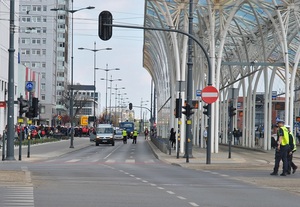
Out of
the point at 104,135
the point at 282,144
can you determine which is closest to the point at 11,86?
the point at 282,144

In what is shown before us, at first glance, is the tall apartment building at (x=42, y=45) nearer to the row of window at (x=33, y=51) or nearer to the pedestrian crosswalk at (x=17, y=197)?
the row of window at (x=33, y=51)

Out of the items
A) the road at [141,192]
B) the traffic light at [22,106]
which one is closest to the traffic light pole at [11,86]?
the traffic light at [22,106]

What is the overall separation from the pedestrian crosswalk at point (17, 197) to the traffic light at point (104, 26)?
38.4ft

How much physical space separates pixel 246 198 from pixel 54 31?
5239 inches

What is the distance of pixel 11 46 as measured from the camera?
119 feet

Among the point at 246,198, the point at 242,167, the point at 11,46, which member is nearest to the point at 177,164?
the point at 242,167

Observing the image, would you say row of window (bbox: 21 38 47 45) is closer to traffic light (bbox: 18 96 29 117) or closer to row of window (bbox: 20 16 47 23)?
row of window (bbox: 20 16 47 23)

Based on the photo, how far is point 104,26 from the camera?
Answer: 29344 millimetres

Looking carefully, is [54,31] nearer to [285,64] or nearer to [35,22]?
[35,22]

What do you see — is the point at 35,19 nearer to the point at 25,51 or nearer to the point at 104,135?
the point at 25,51

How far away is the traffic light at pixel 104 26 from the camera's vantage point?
29.3 m

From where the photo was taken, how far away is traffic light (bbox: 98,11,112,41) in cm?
2928

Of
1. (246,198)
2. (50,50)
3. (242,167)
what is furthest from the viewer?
(50,50)

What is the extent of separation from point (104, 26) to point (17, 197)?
1457 cm
